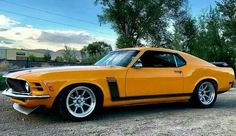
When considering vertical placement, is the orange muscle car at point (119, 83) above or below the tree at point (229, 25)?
below

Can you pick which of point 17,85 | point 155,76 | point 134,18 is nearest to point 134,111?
point 155,76

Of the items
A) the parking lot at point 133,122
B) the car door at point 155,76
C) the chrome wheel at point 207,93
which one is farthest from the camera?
the chrome wheel at point 207,93

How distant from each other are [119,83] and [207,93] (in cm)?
264

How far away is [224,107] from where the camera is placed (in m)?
8.98

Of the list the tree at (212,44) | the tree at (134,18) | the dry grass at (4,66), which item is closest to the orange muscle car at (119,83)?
the dry grass at (4,66)

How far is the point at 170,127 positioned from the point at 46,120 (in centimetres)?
222

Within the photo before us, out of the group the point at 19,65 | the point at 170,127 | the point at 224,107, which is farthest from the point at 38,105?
the point at 19,65

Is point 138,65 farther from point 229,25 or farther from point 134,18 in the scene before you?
point 134,18

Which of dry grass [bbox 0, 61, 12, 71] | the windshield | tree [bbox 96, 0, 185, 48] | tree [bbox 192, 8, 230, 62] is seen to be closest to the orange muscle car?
the windshield

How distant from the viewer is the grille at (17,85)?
6871 millimetres

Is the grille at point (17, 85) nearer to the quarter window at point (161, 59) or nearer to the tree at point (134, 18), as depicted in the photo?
the quarter window at point (161, 59)

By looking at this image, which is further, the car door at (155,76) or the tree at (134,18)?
the tree at (134,18)

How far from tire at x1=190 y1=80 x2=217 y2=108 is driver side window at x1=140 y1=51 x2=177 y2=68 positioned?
2.85 ft

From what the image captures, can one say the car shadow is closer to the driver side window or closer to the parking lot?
the parking lot
